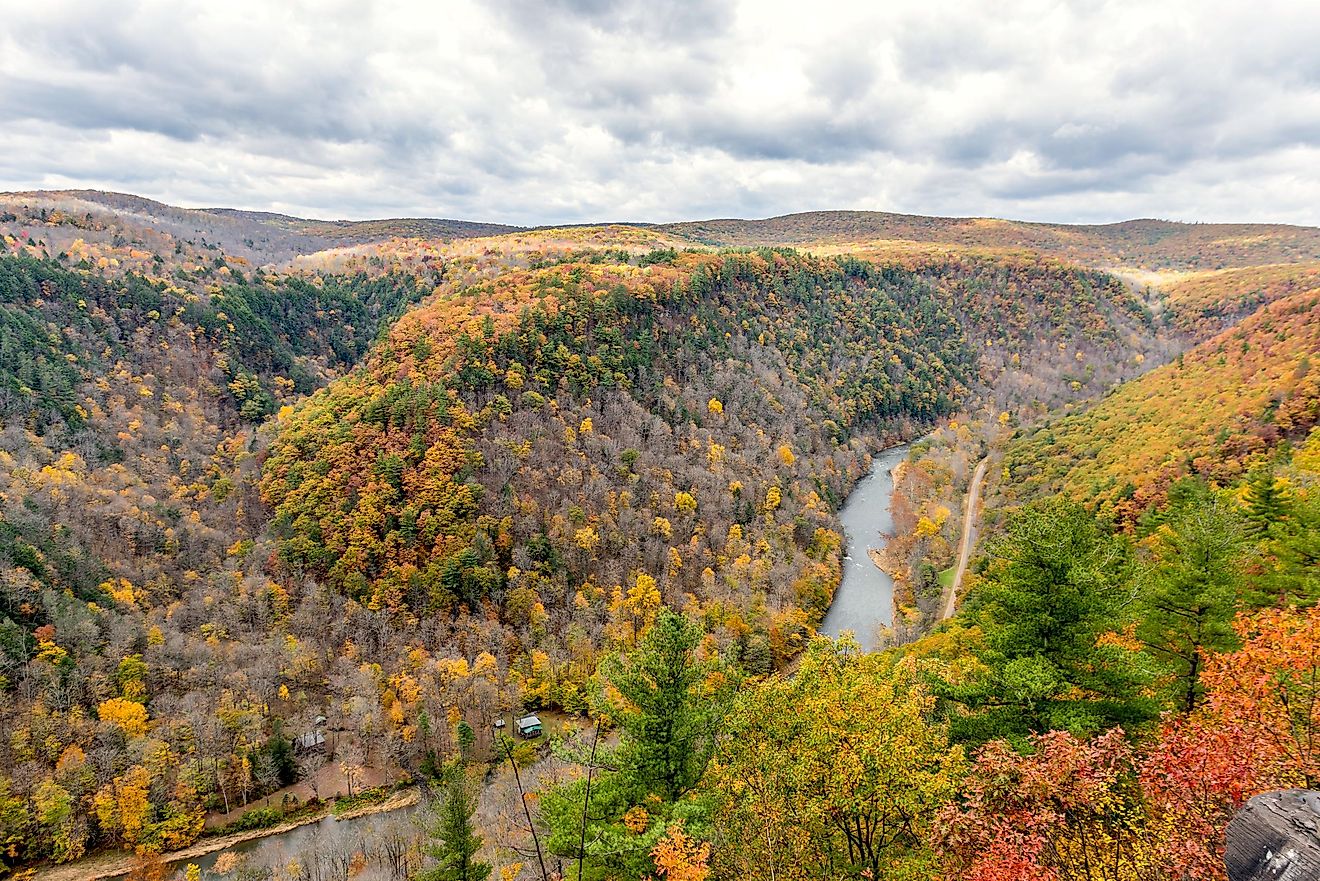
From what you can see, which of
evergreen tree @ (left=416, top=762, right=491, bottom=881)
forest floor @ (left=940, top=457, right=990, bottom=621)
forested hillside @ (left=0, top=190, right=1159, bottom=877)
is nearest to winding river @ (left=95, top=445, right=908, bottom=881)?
forested hillside @ (left=0, top=190, right=1159, bottom=877)

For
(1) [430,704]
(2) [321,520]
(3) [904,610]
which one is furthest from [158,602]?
(3) [904,610]

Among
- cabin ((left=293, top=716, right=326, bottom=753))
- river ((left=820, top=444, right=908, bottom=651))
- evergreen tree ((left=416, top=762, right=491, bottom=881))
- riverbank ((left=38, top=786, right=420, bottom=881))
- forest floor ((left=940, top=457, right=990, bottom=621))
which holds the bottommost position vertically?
riverbank ((left=38, top=786, right=420, bottom=881))

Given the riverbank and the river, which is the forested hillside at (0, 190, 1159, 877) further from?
the river

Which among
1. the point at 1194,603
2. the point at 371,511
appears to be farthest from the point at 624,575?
the point at 1194,603

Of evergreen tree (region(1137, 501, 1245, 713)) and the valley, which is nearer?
the valley

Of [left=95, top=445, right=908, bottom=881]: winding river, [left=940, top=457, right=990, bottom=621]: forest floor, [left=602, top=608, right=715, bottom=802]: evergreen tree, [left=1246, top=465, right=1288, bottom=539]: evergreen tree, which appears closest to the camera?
[left=602, top=608, right=715, bottom=802]: evergreen tree

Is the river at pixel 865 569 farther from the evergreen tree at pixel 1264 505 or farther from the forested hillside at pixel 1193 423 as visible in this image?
the evergreen tree at pixel 1264 505

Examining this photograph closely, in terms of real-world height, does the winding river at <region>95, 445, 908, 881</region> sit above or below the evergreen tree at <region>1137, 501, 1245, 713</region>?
below

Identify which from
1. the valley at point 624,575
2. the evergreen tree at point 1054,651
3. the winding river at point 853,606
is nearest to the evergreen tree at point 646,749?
the valley at point 624,575
